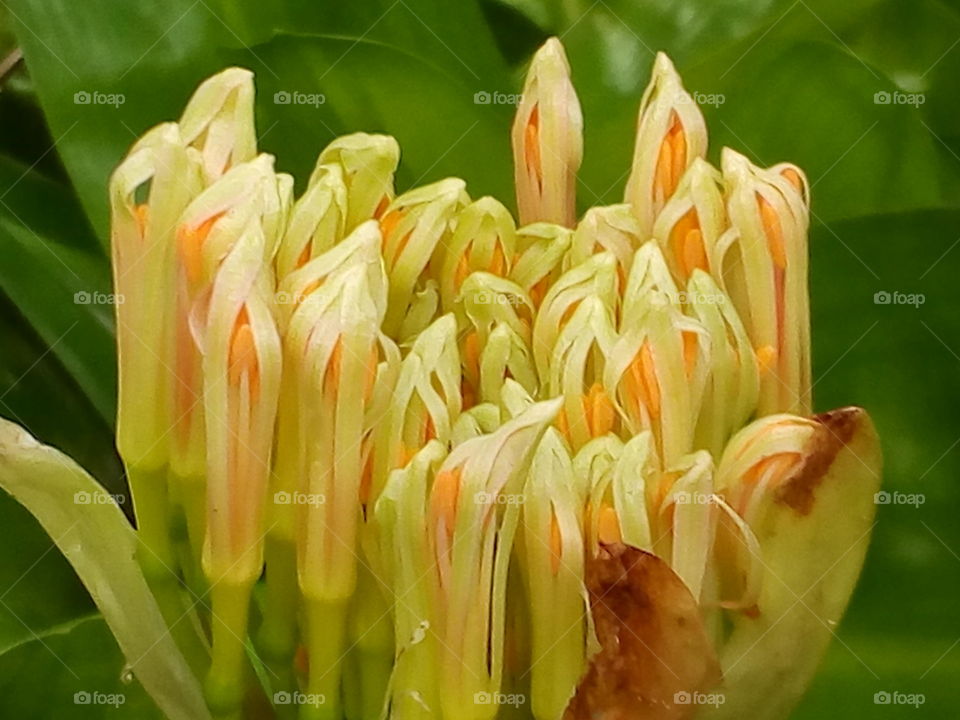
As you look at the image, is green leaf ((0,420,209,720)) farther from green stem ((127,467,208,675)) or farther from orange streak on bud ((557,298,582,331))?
orange streak on bud ((557,298,582,331))

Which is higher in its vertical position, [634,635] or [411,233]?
[411,233]

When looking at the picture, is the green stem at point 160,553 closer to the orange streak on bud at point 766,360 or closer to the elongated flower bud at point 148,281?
the elongated flower bud at point 148,281

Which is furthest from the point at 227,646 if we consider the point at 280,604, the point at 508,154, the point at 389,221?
the point at 508,154

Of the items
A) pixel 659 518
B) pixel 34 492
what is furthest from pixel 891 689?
pixel 34 492

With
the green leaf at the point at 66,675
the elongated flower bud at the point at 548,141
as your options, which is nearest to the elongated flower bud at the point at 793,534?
the elongated flower bud at the point at 548,141

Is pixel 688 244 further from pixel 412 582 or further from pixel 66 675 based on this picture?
pixel 66 675

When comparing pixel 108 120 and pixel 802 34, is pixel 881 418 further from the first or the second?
pixel 108 120
